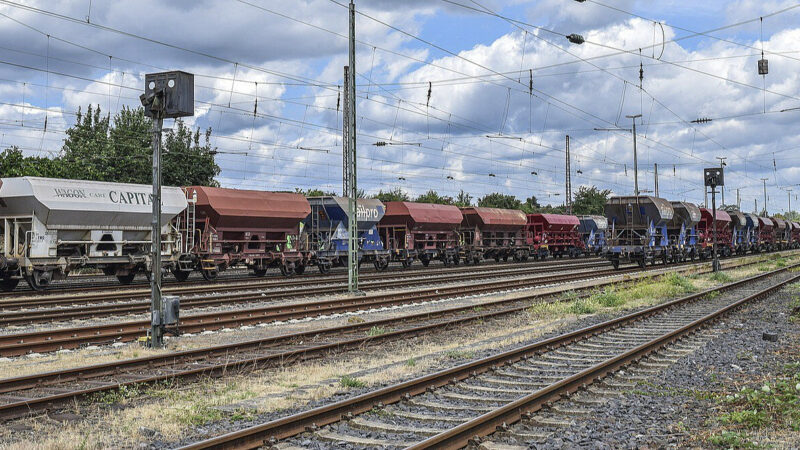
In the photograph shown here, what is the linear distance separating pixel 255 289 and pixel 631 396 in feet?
56.8

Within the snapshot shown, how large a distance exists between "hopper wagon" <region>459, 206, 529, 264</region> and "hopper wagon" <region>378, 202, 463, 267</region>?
240cm

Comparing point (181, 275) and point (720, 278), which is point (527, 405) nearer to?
point (720, 278)

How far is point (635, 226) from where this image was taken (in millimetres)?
34969

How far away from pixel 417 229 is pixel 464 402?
30282 millimetres

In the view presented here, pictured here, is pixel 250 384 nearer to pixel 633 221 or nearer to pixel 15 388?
pixel 15 388

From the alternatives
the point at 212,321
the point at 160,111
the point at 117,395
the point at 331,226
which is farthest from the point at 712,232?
the point at 117,395

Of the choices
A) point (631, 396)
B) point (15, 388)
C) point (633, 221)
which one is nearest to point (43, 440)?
point (15, 388)

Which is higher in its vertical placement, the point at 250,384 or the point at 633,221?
the point at 633,221

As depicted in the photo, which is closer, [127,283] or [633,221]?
[127,283]

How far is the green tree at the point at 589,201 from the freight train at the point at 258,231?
40.7 metres

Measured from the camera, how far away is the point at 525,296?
69.2 feet

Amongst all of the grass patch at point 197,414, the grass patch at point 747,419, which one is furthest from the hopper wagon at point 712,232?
the grass patch at point 197,414

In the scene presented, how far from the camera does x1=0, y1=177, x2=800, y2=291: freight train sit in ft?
73.4

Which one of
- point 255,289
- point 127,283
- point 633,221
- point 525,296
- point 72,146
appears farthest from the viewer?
point 72,146
